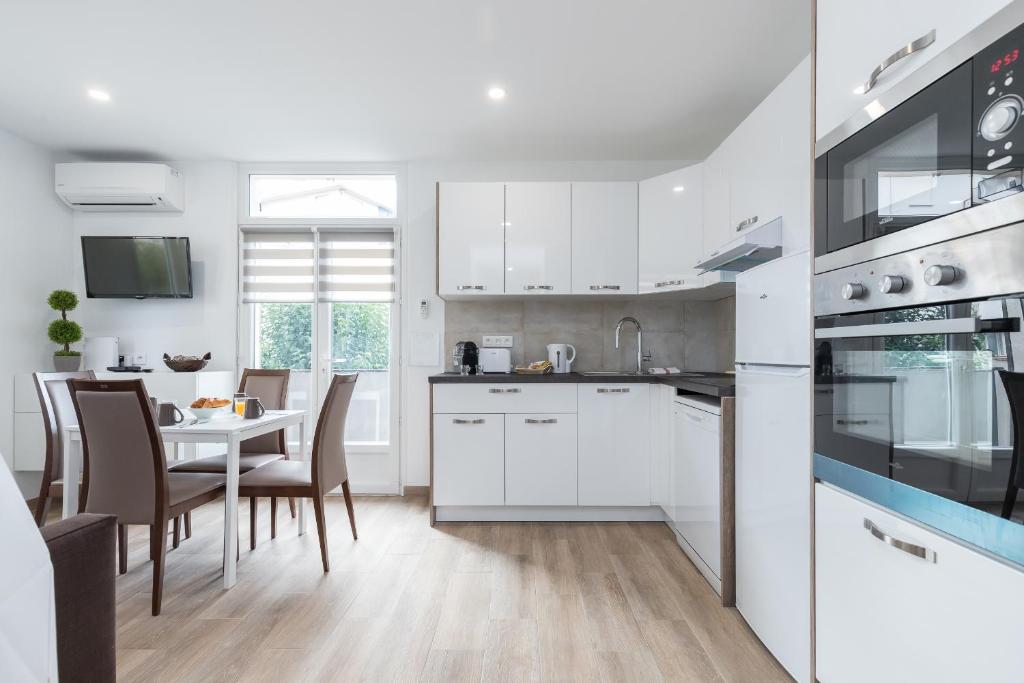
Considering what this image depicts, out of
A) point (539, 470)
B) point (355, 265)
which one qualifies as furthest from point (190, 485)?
point (355, 265)

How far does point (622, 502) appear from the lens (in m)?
3.35

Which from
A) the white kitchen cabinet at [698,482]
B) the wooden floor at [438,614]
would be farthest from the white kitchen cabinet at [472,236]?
the wooden floor at [438,614]

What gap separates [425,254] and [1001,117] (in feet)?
11.7

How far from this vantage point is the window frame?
414cm

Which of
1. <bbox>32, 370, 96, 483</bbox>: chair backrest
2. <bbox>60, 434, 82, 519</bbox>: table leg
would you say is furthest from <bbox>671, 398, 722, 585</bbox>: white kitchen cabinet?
<bbox>32, 370, 96, 483</bbox>: chair backrest

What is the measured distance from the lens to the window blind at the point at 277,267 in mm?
4180

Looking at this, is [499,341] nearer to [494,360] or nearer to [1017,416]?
[494,360]

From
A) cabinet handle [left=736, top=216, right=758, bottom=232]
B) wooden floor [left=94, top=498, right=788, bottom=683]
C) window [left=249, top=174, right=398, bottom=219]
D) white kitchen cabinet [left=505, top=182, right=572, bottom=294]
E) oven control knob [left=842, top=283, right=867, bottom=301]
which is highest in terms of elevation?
window [left=249, top=174, right=398, bottom=219]

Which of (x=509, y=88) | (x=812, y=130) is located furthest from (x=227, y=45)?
(x=812, y=130)

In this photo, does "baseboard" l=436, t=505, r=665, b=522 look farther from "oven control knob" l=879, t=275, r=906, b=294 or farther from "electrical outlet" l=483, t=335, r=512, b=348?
"oven control knob" l=879, t=275, r=906, b=294

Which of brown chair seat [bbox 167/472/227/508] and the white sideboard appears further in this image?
the white sideboard

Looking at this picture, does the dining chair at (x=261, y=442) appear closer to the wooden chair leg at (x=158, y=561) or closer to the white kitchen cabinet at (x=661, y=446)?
the wooden chair leg at (x=158, y=561)

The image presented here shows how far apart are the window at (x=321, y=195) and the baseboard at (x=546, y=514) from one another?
7.79 ft

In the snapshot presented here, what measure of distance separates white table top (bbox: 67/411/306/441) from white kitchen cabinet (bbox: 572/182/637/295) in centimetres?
219
